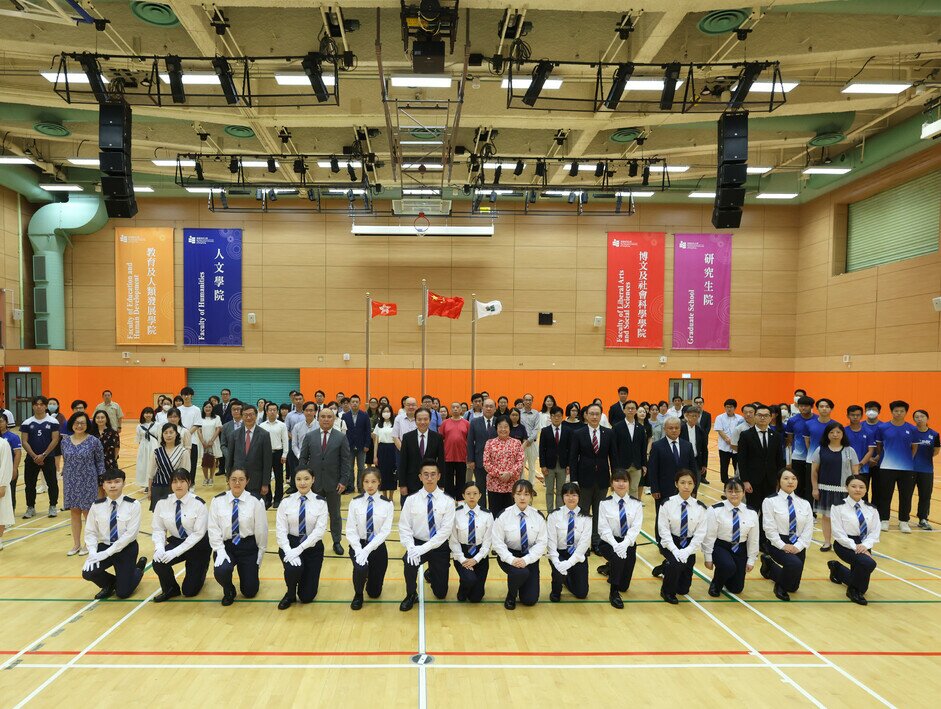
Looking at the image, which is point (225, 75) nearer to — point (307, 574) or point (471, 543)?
point (307, 574)

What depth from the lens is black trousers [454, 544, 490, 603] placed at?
238 inches

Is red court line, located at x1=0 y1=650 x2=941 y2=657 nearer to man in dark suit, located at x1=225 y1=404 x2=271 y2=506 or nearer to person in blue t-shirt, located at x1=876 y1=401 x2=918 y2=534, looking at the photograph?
man in dark suit, located at x1=225 y1=404 x2=271 y2=506

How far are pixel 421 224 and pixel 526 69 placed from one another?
888 centimetres

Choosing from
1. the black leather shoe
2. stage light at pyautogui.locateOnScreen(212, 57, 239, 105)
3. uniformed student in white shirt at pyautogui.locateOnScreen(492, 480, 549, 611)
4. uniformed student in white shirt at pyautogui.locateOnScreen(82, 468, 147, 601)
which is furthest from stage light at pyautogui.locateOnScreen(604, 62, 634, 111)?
the black leather shoe

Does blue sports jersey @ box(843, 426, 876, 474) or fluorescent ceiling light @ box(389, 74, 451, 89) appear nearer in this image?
blue sports jersey @ box(843, 426, 876, 474)

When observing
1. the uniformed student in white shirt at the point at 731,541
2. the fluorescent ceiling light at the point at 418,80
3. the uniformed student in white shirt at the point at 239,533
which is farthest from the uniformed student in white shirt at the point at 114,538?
the fluorescent ceiling light at the point at 418,80

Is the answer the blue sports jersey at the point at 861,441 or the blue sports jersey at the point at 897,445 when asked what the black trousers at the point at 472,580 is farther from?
the blue sports jersey at the point at 897,445

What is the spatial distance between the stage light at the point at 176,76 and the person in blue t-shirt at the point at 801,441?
37.2 ft

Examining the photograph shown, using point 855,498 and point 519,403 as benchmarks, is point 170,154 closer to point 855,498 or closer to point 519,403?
point 519,403

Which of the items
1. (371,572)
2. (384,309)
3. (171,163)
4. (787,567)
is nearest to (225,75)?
(384,309)

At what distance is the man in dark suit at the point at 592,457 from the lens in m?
7.73

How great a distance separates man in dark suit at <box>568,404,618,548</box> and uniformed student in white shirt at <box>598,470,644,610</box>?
3.88 feet

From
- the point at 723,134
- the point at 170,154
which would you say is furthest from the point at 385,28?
the point at 170,154

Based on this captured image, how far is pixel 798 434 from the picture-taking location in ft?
29.8
